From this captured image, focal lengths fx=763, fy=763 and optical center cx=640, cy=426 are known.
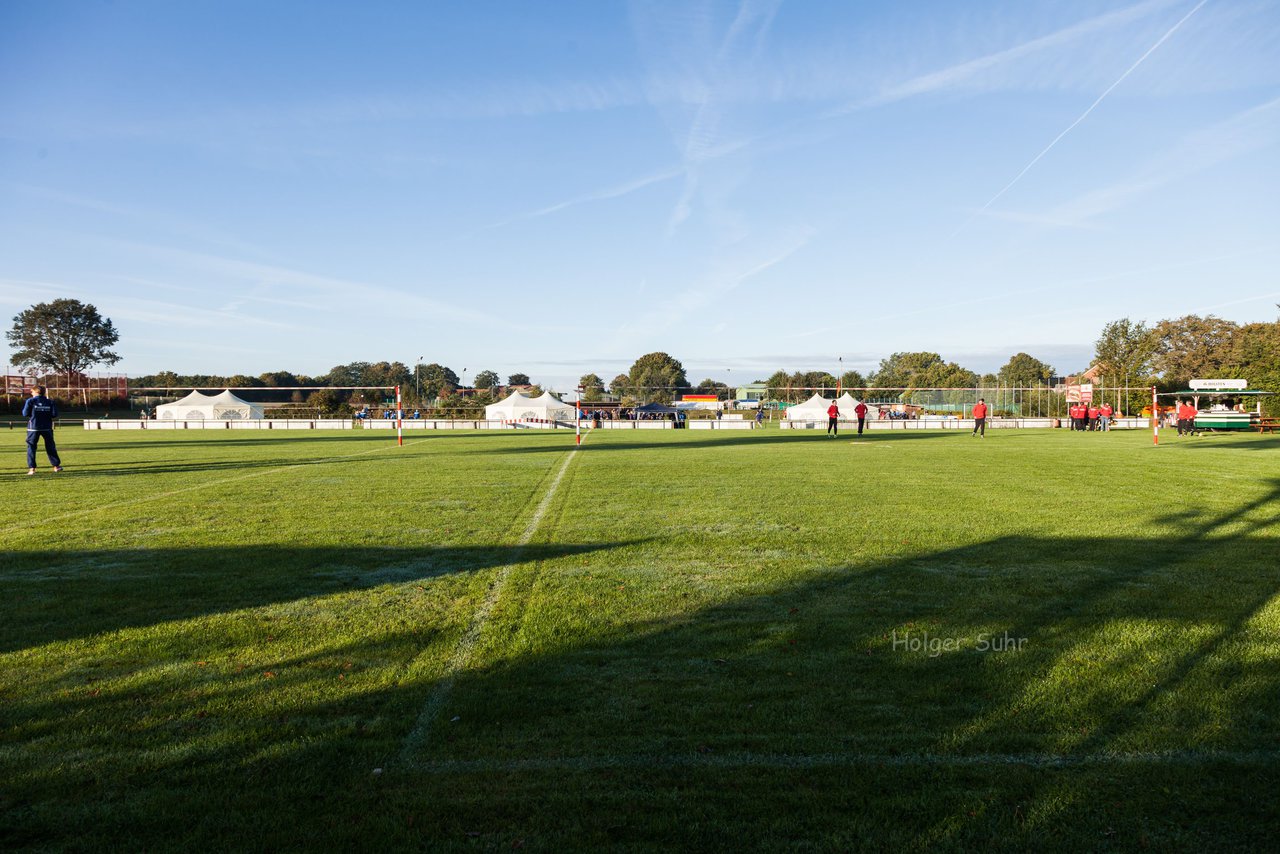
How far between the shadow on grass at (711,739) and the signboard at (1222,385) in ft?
193

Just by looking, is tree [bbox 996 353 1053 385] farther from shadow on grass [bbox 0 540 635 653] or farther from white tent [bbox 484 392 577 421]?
shadow on grass [bbox 0 540 635 653]

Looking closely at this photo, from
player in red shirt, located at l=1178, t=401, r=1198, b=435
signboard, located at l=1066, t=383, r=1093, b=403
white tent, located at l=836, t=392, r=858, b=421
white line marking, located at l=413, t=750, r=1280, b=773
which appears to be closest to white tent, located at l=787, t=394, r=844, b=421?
white tent, located at l=836, t=392, r=858, b=421

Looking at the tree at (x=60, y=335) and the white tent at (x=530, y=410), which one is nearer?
the white tent at (x=530, y=410)

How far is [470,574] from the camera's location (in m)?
7.24

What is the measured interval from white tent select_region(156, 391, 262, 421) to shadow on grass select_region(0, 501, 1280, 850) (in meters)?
59.9

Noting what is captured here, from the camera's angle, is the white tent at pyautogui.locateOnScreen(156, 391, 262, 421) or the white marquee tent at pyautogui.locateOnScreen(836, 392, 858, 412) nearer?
the white marquee tent at pyautogui.locateOnScreen(836, 392, 858, 412)

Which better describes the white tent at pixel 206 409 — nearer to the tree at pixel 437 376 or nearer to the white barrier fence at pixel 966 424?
the white barrier fence at pixel 966 424

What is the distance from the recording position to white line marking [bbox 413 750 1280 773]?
3406 mm

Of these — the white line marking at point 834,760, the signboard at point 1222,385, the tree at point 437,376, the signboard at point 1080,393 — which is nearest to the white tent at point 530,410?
the signboard at point 1080,393

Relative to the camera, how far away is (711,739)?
3.66 m

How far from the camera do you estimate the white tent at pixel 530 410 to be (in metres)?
58.5

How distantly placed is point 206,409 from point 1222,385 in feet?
243

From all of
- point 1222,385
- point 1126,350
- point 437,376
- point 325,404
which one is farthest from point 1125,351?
point 437,376

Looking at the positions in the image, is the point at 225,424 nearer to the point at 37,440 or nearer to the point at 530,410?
the point at 530,410
